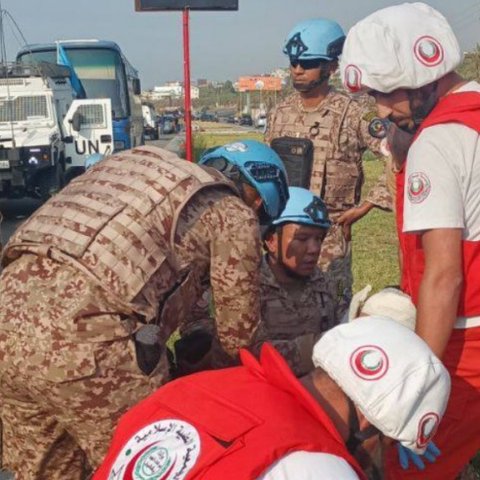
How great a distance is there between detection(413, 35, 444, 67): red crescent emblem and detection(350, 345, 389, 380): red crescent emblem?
0.85 metres

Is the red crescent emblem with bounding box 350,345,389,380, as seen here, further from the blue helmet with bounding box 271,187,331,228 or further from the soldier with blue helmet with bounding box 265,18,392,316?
the soldier with blue helmet with bounding box 265,18,392,316

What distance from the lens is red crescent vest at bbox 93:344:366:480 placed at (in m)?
1.49

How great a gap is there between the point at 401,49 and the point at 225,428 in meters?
1.14

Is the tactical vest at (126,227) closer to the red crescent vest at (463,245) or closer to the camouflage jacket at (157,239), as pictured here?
the camouflage jacket at (157,239)

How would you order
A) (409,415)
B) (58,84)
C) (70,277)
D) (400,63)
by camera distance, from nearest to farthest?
(409,415), (400,63), (70,277), (58,84)

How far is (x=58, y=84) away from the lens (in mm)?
14859

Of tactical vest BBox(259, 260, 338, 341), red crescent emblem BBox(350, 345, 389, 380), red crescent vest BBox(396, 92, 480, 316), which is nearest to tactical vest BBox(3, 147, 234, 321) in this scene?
red crescent vest BBox(396, 92, 480, 316)

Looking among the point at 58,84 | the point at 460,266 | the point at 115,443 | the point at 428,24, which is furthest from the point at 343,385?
the point at 58,84

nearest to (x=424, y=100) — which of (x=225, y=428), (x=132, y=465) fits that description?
(x=225, y=428)

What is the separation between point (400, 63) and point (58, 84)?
13.4m

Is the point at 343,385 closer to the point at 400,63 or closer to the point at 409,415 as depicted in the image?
the point at 409,415

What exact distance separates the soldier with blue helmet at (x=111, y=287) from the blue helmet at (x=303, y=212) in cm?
98

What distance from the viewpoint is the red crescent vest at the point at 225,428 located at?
1.49 meters

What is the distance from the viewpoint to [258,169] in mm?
2684
